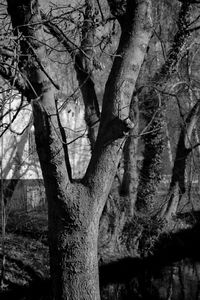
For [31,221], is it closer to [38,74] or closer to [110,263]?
[110,263]

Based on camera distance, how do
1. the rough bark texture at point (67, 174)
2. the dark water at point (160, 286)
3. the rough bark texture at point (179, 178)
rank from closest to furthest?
the rough bark texture at point (67, 174)
the dark water at point (160, 286)
the rough bark texture at point (179, 178)

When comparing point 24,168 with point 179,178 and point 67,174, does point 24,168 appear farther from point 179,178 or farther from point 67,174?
point 67,174

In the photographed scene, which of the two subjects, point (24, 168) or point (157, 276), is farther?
point (24, 168)

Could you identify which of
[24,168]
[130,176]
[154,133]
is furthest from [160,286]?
[24,168]

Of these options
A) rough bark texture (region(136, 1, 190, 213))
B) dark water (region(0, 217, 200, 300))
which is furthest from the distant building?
dark water (region(0, 217, 200, 300))

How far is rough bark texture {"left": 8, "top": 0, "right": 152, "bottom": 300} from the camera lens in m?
4.09

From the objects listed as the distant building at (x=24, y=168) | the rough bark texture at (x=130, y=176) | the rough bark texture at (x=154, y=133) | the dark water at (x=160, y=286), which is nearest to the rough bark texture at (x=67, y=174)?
the dark water at (x=160, y=286)

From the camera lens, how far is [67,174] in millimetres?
4238

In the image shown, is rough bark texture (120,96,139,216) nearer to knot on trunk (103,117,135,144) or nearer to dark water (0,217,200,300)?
dark water (0,217,200,300)

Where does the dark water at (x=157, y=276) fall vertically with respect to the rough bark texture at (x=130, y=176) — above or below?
below

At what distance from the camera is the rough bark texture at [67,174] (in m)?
4.09

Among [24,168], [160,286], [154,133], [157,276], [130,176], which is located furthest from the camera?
[24,168]

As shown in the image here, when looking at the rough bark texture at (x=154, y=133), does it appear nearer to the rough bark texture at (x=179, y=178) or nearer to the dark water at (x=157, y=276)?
the rough bark texture at (x=179, y=178)

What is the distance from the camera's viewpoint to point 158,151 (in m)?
10.6
